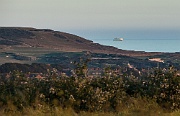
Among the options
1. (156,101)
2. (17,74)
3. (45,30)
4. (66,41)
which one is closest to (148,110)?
(156,101)

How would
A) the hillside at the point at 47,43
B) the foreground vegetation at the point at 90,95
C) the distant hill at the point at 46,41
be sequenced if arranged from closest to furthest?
the foreground vegetation at the point at 90,95 → the hillside at the point at 47,43 → the distant hill at the point at 46,41

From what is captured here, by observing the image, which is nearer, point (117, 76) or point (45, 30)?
point (117, 76)

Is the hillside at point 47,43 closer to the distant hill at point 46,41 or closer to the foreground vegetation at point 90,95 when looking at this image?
the distant hill at point 46,41

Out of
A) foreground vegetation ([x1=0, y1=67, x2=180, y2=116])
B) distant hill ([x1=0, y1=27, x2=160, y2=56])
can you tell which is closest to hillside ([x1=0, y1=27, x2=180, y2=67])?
distant hill ([x1=0, y1=27, x2=160, y2=56])

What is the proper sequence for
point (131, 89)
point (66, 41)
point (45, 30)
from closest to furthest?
point (131, 89) < point (66, 41) < point (45, 30)

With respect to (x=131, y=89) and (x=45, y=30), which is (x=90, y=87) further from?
(x=45, y=30)

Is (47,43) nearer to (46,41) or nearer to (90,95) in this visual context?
(46,41)

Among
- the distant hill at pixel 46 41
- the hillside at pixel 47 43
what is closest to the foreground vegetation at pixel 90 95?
the hillside at pixel 47 43
